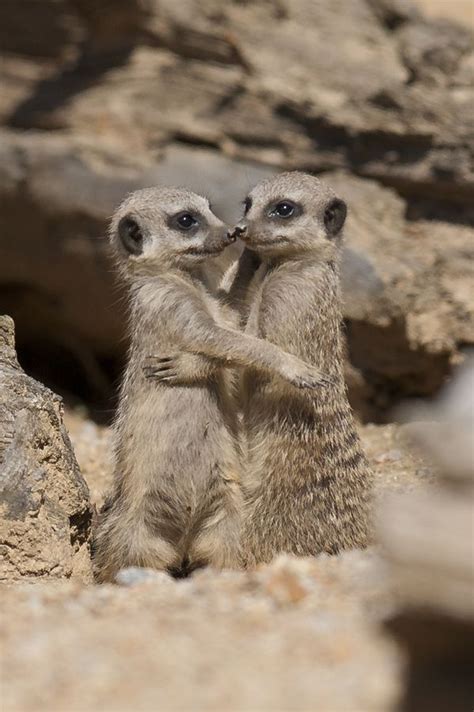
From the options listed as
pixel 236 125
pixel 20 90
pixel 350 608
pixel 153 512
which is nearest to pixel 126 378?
pixel 153 512

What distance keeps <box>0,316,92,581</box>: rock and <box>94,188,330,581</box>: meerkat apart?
0.16 m

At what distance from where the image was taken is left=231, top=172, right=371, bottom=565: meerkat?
3.85 meters

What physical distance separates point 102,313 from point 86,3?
1.71 meters

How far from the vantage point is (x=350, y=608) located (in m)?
2.46

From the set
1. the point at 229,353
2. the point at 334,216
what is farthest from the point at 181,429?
the point at 334,216

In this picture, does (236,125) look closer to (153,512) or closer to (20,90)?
(20,90)

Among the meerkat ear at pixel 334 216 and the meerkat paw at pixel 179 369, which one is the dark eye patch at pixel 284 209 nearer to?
the meerkat ear at pixel 334 216

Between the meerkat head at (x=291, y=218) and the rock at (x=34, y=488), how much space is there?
955mm

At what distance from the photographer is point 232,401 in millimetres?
3928

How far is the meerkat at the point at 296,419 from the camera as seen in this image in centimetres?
385

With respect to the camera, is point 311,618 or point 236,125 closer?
point 311,618

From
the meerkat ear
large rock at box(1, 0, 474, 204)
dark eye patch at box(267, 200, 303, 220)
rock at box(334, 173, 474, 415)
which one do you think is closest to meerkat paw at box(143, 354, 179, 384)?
dark eye patch at box(267, 200, 303, 220)

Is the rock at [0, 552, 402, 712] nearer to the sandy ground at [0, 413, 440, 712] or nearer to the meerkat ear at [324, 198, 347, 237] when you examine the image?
the sandy ground at [0, 413, 440, 712]

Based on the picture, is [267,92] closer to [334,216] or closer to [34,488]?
[334,216]
